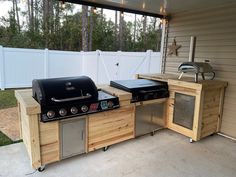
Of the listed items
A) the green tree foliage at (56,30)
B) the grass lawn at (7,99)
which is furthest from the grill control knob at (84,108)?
the green tree foliage at (56,30)

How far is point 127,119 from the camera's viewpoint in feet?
9.42

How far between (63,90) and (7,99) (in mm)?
3646

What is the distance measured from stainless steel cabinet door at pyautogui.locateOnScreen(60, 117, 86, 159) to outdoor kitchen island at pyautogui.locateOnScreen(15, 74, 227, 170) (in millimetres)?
22

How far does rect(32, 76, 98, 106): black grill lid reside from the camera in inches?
84.5

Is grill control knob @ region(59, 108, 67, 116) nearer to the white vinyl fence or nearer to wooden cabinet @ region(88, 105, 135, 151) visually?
wooden cabinet @ region(88, 105, 135, 151)

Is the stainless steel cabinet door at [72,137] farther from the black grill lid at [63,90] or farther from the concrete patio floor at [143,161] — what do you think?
the black grill lid at [63,90]

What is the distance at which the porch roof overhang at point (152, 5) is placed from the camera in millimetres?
3251

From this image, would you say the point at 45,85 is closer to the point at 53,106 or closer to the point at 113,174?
the point at 53,106

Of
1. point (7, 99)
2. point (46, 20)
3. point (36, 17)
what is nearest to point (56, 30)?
point (46, 20)

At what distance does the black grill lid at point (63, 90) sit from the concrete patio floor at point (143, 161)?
782 mm

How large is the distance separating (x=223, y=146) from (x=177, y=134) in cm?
70

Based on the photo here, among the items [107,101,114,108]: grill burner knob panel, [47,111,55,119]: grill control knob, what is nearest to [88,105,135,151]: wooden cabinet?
[107,101,114,108]: grill burner knob panel

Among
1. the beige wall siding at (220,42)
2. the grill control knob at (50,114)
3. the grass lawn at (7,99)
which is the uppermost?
the beige wall siding at (220,42)

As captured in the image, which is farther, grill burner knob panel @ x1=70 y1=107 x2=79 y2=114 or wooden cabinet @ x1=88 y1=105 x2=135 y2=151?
wooden cabinet @ x1=88 y1=105 x2=135 y2=151
